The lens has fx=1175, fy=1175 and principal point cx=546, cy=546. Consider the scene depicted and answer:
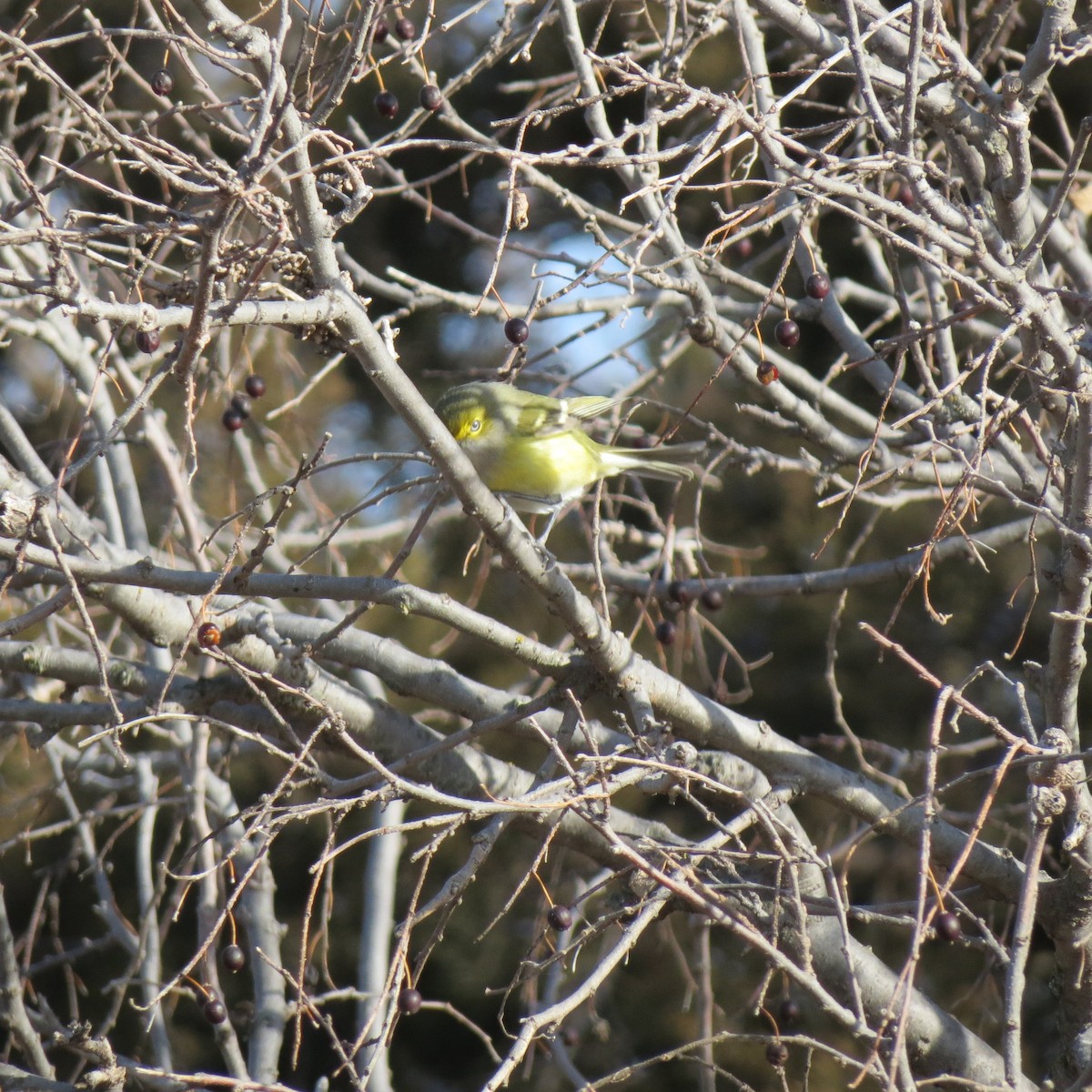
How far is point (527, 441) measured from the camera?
4578 mm

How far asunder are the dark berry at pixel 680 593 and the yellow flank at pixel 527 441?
2.27 feet

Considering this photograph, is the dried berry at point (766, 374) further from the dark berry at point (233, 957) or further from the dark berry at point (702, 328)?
the dark berry at point (233, 957)

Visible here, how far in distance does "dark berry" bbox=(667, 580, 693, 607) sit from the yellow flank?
0.69m

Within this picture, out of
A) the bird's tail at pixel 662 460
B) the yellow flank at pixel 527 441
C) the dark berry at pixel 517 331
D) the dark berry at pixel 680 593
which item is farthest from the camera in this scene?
the bird's tail at pixel 662 460

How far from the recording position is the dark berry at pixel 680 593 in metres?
3.96

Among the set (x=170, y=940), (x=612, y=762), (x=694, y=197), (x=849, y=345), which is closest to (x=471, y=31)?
(x=694, y=197)

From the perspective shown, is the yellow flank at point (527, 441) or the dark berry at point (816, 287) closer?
the dark berry at point (816, 287)

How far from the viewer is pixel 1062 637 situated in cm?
271

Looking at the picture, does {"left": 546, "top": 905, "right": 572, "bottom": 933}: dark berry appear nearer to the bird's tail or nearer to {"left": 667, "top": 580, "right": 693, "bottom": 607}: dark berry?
{"left": 667, "top": 580, "right": 693, "bottom": 607}: dark berry

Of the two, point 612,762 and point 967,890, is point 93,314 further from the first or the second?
point 967,890

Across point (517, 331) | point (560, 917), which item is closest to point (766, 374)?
point (517, 331)

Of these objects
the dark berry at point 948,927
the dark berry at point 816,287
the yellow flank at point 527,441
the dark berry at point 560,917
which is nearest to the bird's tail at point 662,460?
the yellow flank at point 527,441

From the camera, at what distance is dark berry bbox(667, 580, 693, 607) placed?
13.0ft

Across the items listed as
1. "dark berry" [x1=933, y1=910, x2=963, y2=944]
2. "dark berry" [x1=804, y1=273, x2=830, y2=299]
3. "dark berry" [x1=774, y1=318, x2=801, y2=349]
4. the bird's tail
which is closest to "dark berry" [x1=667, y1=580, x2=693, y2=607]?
the bird's tail
